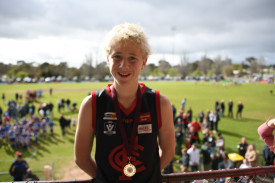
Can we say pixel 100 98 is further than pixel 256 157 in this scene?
No

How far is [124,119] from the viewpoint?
145cm

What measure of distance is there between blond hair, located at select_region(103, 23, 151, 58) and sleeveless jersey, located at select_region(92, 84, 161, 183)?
13.6 inches

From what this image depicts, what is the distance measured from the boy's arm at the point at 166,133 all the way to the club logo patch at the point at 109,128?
1.23 ft

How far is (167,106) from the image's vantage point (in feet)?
4.99

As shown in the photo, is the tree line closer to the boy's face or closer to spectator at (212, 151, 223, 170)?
spectator at (212, 151, 223, 170)

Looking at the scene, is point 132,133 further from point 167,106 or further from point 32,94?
point 32,94

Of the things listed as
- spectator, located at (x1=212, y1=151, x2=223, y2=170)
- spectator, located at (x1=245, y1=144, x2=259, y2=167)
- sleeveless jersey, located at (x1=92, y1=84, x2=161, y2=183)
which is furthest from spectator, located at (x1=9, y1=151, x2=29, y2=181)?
spectator, located at (x1=245, y1=144, x2=259, y2=167)

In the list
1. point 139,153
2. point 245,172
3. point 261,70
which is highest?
point 261,70

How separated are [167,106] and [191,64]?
100 m

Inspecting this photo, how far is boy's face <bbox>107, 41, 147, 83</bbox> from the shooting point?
1.40 meters

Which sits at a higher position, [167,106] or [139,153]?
[167,106]

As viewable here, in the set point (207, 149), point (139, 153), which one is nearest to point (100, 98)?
point (139, 153)

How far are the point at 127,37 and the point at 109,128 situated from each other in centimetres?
66

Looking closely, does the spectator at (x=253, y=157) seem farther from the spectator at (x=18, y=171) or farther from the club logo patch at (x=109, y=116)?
the spectator at (x=18, y=171)
